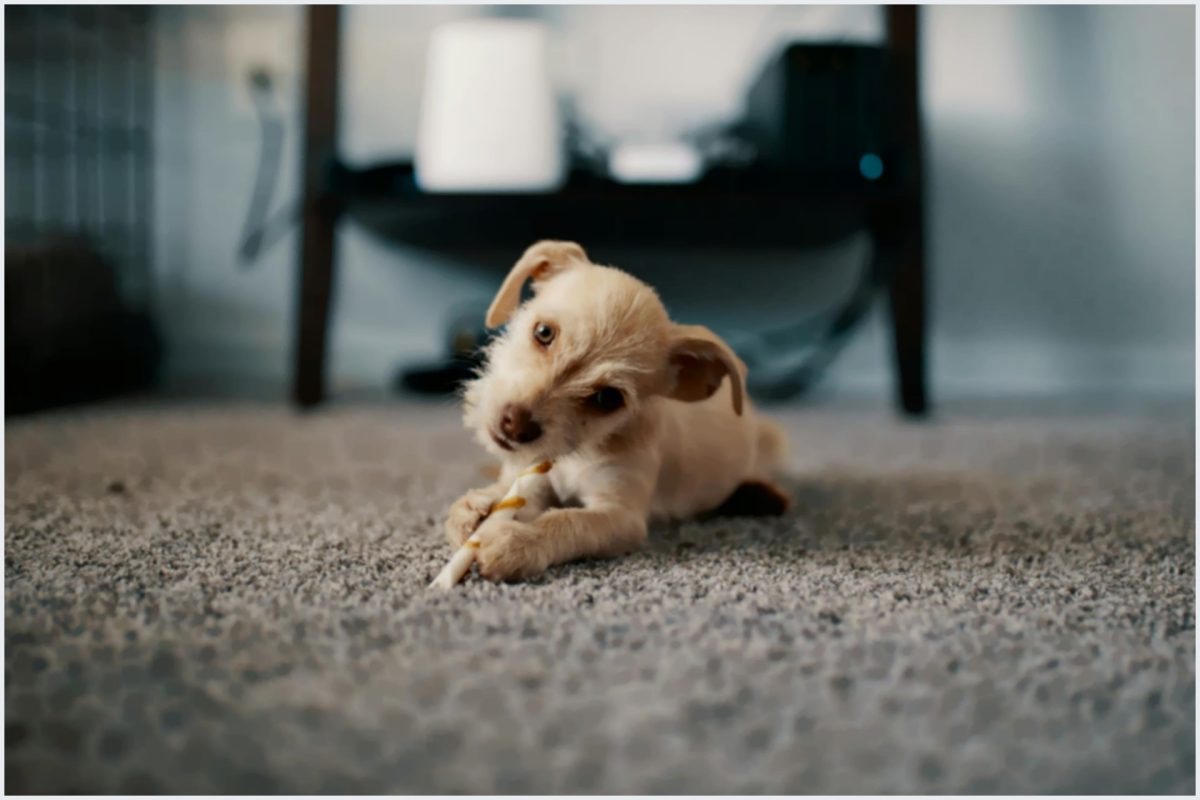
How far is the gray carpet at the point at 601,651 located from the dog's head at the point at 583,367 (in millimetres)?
118

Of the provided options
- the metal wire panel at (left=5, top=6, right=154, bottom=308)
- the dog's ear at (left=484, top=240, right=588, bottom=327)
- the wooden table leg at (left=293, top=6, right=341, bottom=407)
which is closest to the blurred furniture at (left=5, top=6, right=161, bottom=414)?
the metal wire panel at (left=5, top=6, right=154, bottom=308)

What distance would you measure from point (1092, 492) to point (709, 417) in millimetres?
528

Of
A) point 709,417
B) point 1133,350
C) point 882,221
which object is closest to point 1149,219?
point 1133,350

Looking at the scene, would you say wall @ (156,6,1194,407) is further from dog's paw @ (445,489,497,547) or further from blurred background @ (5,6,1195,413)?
dog's paw @ (445,489,497,547)

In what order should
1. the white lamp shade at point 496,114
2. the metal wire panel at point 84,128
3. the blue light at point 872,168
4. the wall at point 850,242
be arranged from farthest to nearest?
the wall at point 850,242, the metal wire panel at point 84,128, the white lamp shade at point 496,114, the blue light at point 872,168

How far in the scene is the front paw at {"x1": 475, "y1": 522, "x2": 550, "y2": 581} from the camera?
69cm

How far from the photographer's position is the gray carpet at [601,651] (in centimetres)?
45

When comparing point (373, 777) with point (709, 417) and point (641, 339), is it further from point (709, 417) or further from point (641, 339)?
point (709, 417)

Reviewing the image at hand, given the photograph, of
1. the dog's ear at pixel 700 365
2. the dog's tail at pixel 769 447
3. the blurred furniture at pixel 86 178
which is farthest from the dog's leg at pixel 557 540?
the blurred furniture at pixel 86 178

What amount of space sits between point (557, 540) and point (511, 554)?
50mm

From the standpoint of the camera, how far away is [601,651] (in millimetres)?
568

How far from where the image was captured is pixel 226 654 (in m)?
0.55

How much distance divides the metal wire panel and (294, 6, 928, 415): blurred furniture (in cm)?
60

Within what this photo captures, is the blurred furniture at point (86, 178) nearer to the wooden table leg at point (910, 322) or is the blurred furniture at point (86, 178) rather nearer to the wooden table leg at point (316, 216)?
the wooden table leg at point (316, 216)
